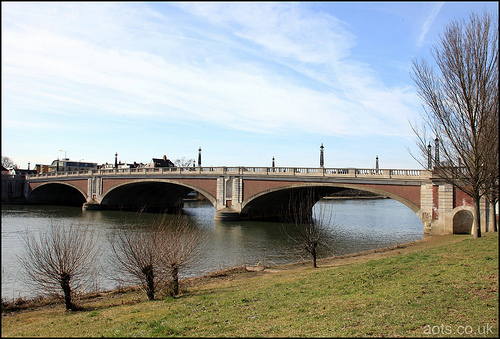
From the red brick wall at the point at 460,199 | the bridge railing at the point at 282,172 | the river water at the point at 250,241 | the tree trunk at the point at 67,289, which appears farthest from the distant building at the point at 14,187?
the red brick wall at the point at 460,199

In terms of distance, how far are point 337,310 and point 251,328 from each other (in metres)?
2.29

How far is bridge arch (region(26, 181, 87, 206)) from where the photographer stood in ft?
226

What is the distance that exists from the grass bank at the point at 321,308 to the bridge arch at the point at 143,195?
131 feet

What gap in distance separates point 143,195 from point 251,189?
26.6 metres

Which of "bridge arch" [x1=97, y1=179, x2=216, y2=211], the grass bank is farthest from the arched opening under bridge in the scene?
the grass bank

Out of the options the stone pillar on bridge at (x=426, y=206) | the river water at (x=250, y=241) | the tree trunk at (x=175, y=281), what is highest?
the stone pillar on bridge at (x=426, y=206)

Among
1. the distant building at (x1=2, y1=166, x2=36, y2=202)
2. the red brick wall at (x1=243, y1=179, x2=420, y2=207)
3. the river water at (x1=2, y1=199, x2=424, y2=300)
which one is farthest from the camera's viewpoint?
the distant building at (x1=2, y1=166, x2=36, y2=202)

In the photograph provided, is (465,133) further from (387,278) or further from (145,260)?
(145,260)

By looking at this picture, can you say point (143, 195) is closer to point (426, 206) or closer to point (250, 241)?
point (250, 241)

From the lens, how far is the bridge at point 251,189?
98.3 ft

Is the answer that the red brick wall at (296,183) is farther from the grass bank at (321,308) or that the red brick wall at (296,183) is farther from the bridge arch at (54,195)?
the bridge arch at (54,195)

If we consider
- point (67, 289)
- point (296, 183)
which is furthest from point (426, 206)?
point (67, 289)

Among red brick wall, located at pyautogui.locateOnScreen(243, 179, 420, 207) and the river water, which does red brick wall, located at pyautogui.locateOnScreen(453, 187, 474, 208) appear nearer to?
red brick wall, located at pyautogui.locateOnScreen(243, 179, 420, 207)

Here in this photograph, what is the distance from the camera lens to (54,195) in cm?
7256
